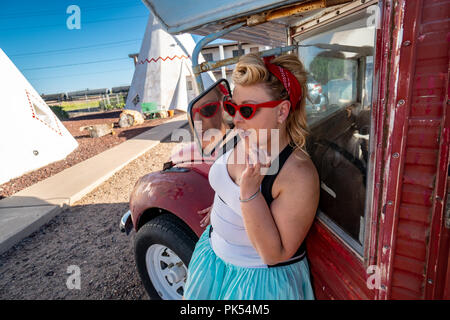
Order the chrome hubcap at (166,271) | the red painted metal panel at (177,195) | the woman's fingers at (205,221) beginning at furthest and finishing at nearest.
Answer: the chrome hubcap at (166,271) → the red painted metal panel at (177,195) → the woman's fingers at (205,221)

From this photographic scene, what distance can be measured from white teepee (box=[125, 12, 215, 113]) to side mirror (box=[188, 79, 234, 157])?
14516 mm

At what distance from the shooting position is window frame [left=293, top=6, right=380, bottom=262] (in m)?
0.83

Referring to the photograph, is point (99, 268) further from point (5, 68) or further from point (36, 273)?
point (5, 68)

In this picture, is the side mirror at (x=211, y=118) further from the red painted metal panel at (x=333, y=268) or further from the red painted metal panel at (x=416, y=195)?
the red painted metal panel at (x=416, y=195)

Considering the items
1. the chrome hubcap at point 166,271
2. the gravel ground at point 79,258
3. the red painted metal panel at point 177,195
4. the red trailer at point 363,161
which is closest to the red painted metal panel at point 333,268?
the red trailer at point 363,161

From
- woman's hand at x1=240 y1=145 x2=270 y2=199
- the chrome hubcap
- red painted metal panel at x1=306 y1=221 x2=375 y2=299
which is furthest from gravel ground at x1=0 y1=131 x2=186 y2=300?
woman's hand at x1=240 y1=145 x2=270 y2=199

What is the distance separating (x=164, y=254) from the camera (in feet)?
7.27

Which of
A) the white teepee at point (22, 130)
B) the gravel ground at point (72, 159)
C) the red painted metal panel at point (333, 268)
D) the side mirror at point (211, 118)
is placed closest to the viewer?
the red painted metal panel at point (333, 268)

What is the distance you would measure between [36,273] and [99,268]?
0.76m

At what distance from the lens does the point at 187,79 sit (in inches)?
650

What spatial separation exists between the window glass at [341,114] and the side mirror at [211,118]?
0.61 metres

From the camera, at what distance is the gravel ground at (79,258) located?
8.73 feet
